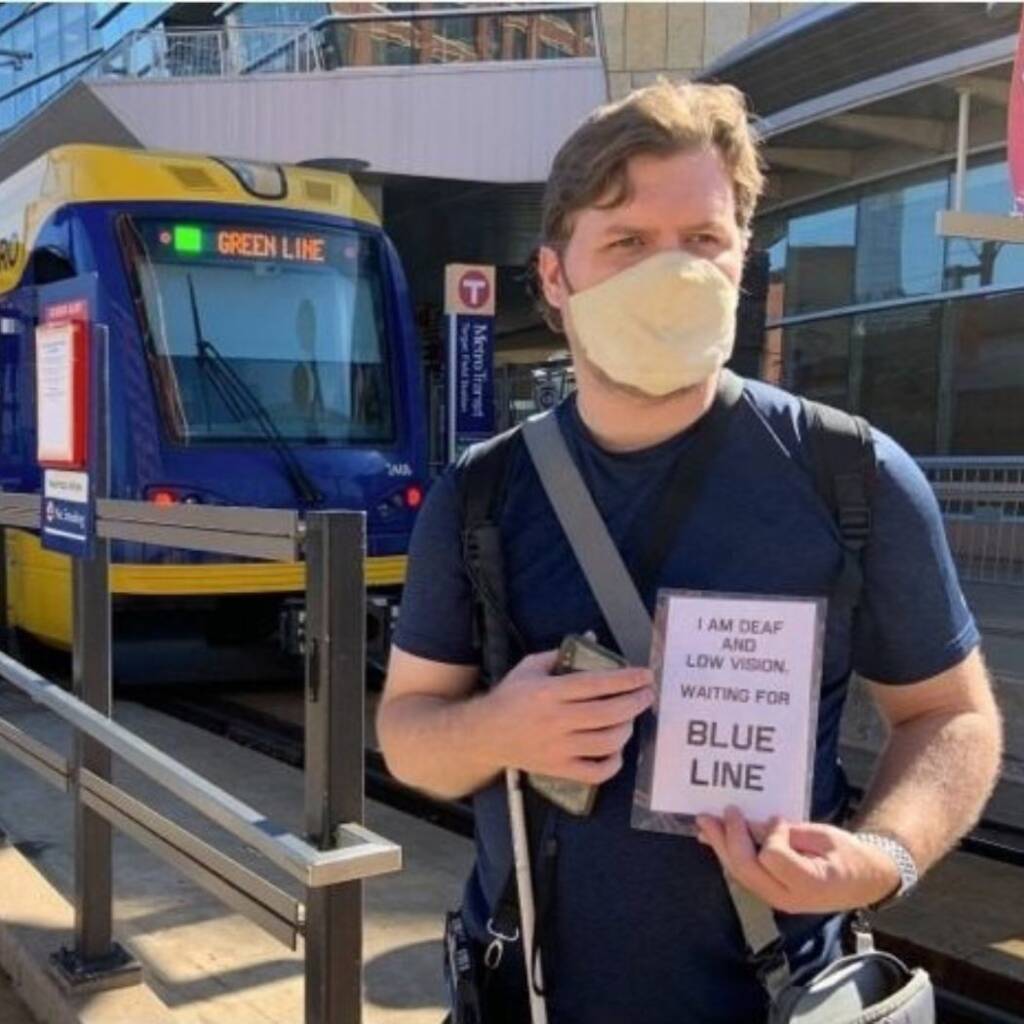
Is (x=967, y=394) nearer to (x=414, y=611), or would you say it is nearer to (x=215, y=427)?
(x=215, y=427)

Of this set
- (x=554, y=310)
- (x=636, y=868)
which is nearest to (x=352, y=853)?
(x=636, y=868)

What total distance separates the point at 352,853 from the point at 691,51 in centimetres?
2251

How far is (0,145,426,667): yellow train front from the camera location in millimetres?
7535

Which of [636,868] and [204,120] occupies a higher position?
[204,120]

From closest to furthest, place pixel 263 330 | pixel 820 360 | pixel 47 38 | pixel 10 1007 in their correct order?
pixel 10 1007 < pixel 263 330 < pixel 820 360 < pixel 47 38

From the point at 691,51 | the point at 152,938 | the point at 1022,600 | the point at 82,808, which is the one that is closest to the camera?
the point at 82,808

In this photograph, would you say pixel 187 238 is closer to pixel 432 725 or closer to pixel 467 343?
pixel 467 343

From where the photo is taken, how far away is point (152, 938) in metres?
4.14

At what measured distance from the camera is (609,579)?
1555mm

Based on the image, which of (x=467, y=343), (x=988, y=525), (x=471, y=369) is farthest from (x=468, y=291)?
(x=988, y=525)

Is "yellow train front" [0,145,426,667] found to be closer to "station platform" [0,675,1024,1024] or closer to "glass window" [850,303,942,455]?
"station platform" [0,675,1024,1024]

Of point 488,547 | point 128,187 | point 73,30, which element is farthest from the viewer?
point 73,30

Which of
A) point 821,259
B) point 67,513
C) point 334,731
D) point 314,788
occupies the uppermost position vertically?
point 821,259

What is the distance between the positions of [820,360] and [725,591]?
13.1m
